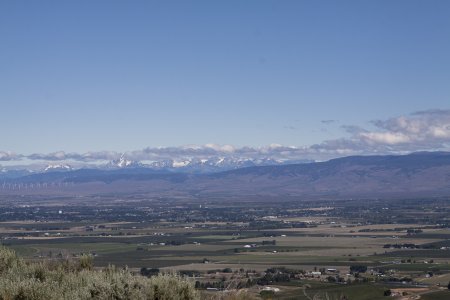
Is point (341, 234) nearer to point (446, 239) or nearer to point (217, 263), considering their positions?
point (446, 239)

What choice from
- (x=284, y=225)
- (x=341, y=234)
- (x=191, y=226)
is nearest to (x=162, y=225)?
(x=191, y=226)

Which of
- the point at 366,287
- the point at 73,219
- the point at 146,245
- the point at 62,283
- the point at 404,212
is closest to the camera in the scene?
the point at 62,283

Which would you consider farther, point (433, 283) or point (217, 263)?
point (217, 263)

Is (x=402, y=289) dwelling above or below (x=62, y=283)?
below

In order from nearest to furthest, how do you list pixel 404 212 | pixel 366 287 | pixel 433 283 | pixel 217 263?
pixel 366 287
pixel 433 283
pixel 217 263
pixel 404 212

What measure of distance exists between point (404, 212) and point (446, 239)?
218 feet

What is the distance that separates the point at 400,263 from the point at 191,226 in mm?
65062

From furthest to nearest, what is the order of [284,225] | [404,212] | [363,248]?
1. [404,212]
2. [284,225]
3. [363,248]

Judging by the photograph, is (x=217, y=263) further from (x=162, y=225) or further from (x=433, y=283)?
(x=162, y=225)

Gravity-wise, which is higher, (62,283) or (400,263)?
(62,283)

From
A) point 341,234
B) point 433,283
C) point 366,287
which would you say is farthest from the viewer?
point 341,234

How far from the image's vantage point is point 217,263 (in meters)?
70.2

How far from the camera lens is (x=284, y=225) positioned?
131250 mm

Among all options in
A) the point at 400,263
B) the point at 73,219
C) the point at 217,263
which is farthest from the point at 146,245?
the point at 73,219
